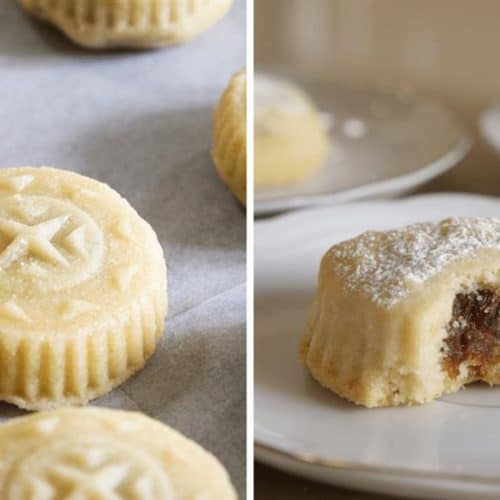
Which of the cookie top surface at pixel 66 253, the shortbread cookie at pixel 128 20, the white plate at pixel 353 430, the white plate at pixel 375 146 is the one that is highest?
the shortbread cookie at pixel 128 20

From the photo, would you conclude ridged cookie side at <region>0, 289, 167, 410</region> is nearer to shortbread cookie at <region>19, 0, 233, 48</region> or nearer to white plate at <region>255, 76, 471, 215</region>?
white plate at <region>255, 76, 471, 215</region>

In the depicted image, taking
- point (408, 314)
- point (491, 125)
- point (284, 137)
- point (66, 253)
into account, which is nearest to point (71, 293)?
point (66, 253)

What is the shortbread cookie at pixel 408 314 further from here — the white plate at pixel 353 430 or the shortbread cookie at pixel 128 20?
the shortbread cookie at pixel 128 20

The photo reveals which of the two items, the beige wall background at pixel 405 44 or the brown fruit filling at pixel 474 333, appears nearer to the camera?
the brown fruit filling at pixel 474 333

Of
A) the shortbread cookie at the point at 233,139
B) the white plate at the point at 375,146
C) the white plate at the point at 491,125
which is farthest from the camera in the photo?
the white plate at the point at 491,125

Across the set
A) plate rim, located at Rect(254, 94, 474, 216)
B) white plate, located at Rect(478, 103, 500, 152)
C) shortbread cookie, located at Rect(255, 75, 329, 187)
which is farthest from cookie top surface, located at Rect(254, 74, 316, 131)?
white plate, located at Rect(478, 103, 500, 152)

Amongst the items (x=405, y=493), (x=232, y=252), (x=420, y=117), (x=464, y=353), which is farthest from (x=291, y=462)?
(x=420, y=117)

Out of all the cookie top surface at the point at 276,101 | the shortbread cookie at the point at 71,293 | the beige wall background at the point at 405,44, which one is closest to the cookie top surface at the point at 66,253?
the shortbread cookie at the point at 71,293

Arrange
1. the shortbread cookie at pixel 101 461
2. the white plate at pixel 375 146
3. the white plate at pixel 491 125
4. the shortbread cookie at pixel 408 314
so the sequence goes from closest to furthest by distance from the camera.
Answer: the shortbread cookie at pixel 101 461, the shortbread cookie at pixel 408 314, the white plate at pixel 375 146, the white plate at pixel 491 125

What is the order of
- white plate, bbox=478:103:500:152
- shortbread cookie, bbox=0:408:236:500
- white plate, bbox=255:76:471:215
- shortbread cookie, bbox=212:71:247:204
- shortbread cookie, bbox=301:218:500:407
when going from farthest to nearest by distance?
1. white plate, bbox=478:103:500:152
2. white plate, bbox=255:76:471:215
3. shortbread cookie, bbox=212:71:247:204
4. shortbread cookie, bbox=301:218:500:407
5. shortbread cookie, bbox=0:408:236:500
